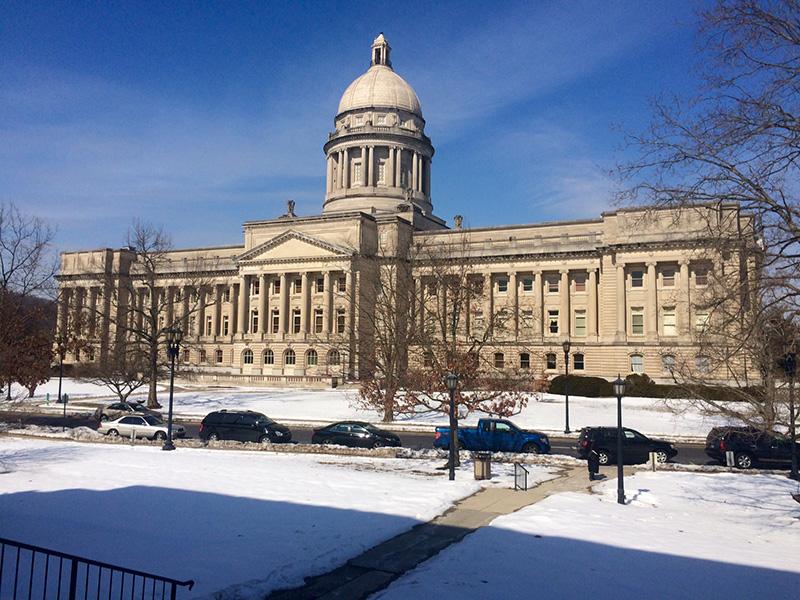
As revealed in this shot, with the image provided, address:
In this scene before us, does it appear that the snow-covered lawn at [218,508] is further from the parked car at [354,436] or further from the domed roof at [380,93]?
the domed roof at [380,93]

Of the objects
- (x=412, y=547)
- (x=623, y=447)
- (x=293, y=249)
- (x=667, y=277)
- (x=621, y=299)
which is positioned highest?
(x=293, y=249)

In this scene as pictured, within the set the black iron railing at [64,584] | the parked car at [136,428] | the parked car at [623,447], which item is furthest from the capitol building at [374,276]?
the black iron railing at [64,584]

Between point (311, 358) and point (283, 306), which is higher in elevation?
point (283, 306)

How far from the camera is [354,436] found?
29.0m

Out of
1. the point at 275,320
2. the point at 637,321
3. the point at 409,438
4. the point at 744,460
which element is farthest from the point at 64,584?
the point at 275,320

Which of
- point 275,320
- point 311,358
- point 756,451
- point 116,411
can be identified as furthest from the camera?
point 275,320

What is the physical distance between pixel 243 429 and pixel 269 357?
48885 millimetres

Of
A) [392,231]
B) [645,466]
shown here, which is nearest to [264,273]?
[392,231]

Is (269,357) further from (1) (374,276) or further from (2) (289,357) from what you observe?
(1) (374,276)

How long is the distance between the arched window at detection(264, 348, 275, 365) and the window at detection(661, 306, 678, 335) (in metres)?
42.9

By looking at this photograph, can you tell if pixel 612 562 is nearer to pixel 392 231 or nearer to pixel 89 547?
pixel 89 547

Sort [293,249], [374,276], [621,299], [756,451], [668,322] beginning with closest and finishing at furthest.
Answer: [756,451] < [374,276] < [668,322] < [621,299] < [293,249]

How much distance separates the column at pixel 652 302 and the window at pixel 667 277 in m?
1.46

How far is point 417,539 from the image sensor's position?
44.5 ft
